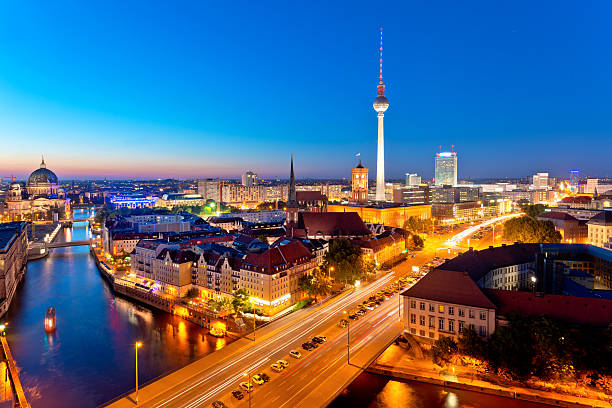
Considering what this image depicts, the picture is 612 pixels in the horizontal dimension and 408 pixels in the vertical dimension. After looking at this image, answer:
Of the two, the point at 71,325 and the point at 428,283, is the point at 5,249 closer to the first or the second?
the point at 71,325

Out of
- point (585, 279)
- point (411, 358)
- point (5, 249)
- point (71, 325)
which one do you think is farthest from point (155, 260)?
point (585, 279)

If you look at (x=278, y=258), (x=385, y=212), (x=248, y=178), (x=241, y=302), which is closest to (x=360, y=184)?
(x=385, y=212)

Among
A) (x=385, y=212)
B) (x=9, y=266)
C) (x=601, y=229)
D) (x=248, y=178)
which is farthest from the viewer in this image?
(x=248, y=178)

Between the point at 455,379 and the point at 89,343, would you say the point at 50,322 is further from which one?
the point at 455,379

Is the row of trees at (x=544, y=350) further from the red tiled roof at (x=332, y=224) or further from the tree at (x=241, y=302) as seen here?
the red tiled roof at (x=332, y=224)

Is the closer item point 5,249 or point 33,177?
point 5,249
